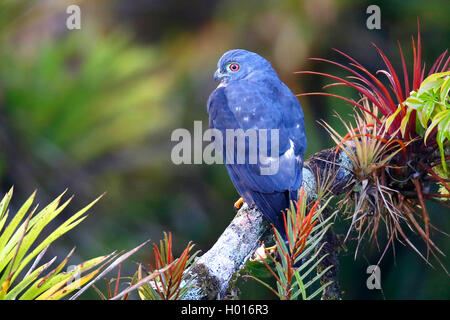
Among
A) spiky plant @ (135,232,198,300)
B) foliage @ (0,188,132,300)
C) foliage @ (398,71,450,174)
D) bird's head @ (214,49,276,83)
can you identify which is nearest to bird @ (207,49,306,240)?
bird's head @ (214,49,276,83)

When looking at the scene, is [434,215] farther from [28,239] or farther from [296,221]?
[28,239]

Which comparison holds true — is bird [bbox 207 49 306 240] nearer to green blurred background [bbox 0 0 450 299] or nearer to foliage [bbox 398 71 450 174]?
foliage [bbox 398 71 450 174]

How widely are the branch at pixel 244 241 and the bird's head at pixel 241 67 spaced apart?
861mm

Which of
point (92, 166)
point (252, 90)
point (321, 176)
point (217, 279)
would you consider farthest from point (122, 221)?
point (217, 279)

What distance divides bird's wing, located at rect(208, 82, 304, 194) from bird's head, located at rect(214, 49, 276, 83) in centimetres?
Result: 22

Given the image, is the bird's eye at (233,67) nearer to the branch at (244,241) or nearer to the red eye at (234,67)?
the red eye at (234,67)

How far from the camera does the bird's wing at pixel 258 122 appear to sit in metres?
2.48

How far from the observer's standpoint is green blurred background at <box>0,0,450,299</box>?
4070mm

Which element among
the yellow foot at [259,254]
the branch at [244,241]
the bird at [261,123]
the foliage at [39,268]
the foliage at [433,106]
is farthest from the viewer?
the bird at [261,123]

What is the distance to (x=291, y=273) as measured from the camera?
4.71 feet

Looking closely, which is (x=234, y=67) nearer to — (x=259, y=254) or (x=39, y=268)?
(x=259, y=254)

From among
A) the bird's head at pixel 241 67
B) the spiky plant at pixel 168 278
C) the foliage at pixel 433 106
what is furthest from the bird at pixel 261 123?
the spiky plant at pixel 168 278

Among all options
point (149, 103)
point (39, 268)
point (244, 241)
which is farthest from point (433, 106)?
point (149, 103)
